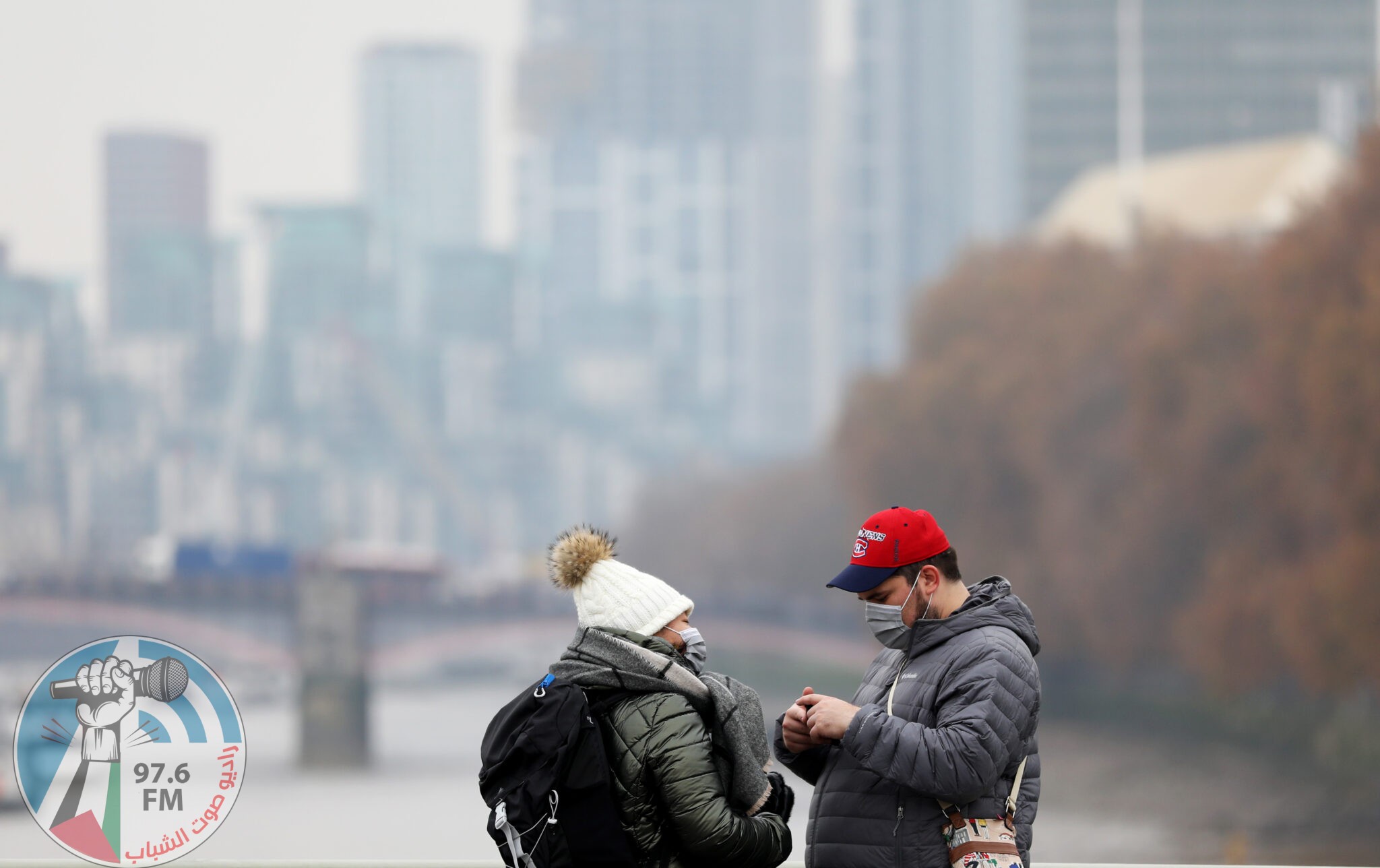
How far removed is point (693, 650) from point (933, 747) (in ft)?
1.53

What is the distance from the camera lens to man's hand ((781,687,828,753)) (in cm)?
323

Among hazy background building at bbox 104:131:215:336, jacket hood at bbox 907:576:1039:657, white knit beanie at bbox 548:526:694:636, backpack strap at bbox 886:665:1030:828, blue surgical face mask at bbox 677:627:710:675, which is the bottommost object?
backpack strap at bbox 886:665:1030:828

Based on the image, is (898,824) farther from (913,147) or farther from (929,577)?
(913,147)

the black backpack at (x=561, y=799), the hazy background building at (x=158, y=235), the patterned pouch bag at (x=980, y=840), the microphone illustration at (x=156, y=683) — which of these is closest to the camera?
the black backpack at (x=561, y=799)

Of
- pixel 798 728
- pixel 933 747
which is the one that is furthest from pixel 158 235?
pixel 933 747

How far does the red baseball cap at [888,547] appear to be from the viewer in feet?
10.4

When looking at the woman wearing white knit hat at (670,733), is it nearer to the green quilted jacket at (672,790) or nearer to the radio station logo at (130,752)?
the green quilted jacket at (672,790)

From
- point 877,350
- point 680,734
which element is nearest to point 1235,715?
point 680,734

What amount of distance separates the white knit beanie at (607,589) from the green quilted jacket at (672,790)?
0.14 m

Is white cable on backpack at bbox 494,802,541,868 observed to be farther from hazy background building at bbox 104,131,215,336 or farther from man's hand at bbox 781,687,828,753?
hazy background building at bbox 104,131,215,336

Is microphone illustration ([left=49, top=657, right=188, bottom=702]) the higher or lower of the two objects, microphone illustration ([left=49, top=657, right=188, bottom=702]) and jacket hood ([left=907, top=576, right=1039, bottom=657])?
the lower

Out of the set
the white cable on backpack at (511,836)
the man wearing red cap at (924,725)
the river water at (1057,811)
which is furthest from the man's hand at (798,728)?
the river water at (1057,811)

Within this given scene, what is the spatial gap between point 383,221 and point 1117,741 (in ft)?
467

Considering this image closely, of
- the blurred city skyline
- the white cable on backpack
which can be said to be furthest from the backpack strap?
the blurred city skyline
